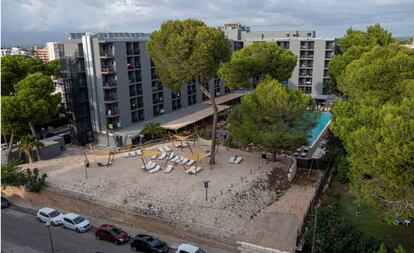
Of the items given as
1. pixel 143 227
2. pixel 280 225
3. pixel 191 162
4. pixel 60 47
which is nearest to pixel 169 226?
pixel 143 227

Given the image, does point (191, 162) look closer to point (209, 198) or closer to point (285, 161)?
point (209, 198)

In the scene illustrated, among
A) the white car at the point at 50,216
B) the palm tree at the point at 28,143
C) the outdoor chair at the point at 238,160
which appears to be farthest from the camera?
the palm tree at the point at 28,143

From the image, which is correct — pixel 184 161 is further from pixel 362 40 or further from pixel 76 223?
pixel 362 40

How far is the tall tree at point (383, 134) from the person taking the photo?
48.9 feet

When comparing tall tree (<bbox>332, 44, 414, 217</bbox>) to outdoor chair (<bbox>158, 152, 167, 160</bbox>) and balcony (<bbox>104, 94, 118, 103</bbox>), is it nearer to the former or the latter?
outdoor chair (<bbox>158, 152, 167, 160</bbox>)

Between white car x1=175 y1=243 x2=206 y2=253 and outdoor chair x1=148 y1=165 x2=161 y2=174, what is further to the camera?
outdoor chair x1=148 y1=165 x2=161 y2=174

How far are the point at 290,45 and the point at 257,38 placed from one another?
365 inches

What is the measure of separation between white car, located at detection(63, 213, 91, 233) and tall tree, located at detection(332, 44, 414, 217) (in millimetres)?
17097

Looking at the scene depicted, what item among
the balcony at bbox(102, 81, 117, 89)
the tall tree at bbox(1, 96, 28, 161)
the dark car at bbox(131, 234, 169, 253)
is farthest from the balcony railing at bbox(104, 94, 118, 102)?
the dark car at bbox(131, 234, 169, 253)

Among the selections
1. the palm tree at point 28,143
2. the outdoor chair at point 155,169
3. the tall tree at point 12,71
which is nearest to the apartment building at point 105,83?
the tall tree at point 12,71

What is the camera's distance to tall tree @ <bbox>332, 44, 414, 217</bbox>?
14891mm

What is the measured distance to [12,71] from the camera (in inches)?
1487

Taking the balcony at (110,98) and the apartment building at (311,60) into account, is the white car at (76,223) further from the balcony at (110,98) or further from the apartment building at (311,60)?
the apartment building at (311,60)

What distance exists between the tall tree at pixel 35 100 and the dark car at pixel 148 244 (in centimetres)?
1778
